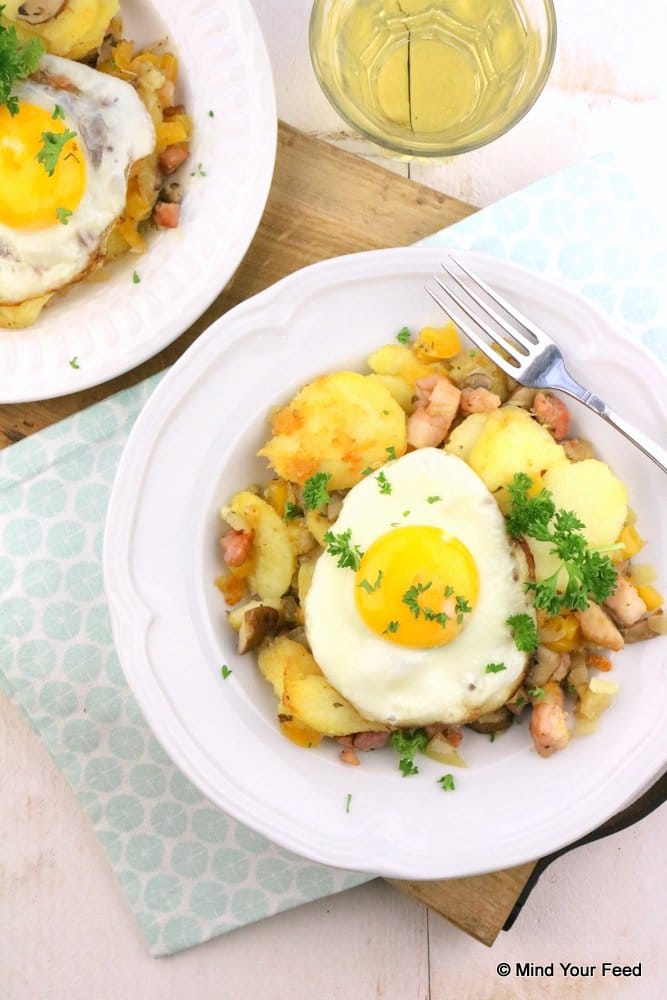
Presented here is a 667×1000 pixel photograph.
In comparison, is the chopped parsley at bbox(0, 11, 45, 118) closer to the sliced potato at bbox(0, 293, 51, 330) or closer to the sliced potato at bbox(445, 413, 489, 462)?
the sliced potato at bbox(0, 293, 51, 330)

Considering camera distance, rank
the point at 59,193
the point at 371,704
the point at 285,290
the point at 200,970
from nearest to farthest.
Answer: the point at 371,704 → the point at 285,290 → the point at 59,193 → the point at 200,970

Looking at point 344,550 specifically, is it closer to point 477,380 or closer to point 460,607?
point 460,607

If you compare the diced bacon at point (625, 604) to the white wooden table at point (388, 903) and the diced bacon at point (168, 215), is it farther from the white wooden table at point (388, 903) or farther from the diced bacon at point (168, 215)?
the diced bacon at point (168, 215)

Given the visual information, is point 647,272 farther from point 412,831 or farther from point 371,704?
point 412,831

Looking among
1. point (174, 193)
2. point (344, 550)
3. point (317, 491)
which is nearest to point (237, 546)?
point (317, 491)

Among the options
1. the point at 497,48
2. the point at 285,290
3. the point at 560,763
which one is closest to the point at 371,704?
the point at 560,763
